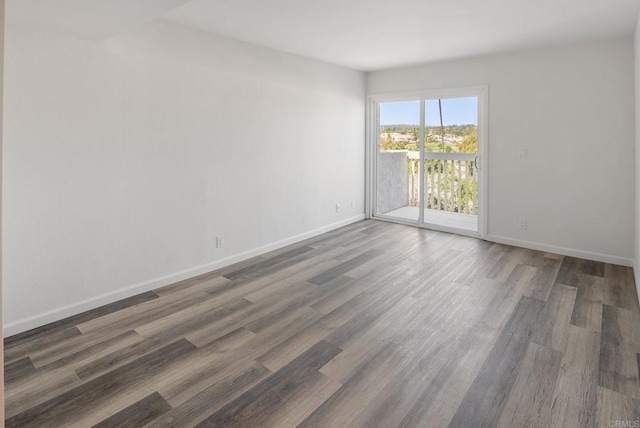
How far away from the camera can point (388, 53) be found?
4484 mm

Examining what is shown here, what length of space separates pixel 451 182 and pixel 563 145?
5.48 feet

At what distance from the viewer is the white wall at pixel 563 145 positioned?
3877 millimetres

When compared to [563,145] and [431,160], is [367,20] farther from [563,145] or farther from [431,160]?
[431,160]

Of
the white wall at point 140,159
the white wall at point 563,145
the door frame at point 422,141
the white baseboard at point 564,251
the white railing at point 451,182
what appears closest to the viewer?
the white wall at point 140,159

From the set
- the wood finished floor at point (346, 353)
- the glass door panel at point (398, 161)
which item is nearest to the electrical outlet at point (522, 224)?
the wood finished floor at point (346, 353)

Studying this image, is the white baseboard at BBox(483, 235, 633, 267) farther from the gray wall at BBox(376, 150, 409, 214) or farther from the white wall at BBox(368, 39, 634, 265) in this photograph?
the gray wall at BBox(376, 150, 409, 214)

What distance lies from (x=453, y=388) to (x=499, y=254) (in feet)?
9.00

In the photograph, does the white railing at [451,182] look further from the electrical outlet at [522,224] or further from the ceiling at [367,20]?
the ceiling at [367,20]

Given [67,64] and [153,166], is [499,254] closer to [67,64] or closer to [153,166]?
[153,166]

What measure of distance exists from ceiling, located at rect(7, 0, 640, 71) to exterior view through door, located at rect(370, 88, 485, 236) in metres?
1.03

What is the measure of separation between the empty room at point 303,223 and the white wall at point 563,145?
0.07ft

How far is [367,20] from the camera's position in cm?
328

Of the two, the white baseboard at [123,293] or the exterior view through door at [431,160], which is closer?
the white baseboard at [123,293]

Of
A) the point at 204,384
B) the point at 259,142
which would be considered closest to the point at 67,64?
the point at 259,142
